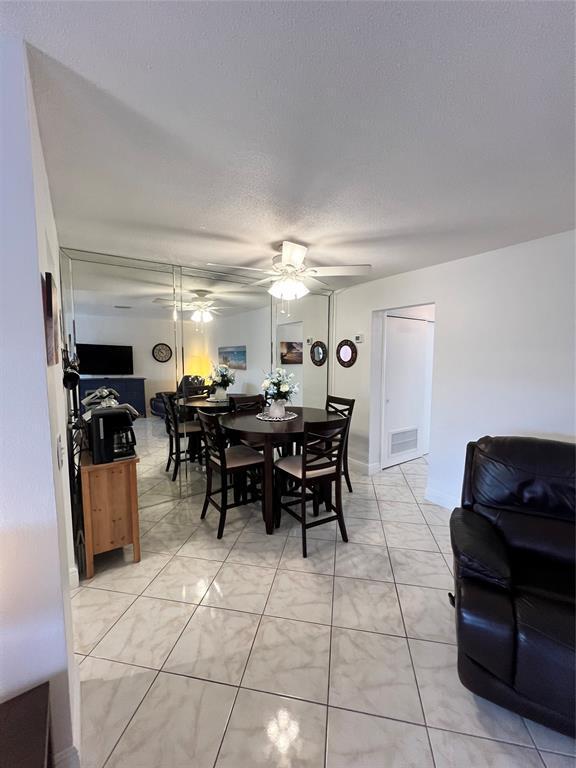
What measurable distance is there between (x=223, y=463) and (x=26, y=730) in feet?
5.80

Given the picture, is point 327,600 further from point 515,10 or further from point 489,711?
point 515,10

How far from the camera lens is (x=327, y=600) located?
6.57 ft

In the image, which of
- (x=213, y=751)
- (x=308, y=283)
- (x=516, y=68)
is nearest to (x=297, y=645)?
(x=213, y=751)

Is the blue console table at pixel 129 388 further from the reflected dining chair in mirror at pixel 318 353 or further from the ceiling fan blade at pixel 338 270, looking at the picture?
the ceiling fan blade at pixel 338 270

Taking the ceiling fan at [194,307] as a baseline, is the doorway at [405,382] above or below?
below

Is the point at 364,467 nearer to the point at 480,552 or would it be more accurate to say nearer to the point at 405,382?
the point at 405,382

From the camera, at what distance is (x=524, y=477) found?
1.86 m

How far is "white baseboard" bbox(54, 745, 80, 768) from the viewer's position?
1.15 metres

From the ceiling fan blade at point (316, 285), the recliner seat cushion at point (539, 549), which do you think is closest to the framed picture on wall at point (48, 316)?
the recliner seat cushion at point (539, 549)

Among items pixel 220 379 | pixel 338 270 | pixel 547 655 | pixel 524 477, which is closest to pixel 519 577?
pixel 547 655

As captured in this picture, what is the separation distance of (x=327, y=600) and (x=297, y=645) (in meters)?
0.37

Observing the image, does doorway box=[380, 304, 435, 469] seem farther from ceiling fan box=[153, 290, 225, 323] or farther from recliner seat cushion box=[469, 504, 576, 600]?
recliner seat cushion box=[469, 504, 576, 600]

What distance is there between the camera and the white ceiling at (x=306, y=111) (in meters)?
0.89

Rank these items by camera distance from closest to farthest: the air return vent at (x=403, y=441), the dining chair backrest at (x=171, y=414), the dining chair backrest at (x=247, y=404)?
the dining chair backrest at (x=171, y=414) → the dining chair backrest at (x=247, y=404) → the air return vent at (x=403, y=441)
